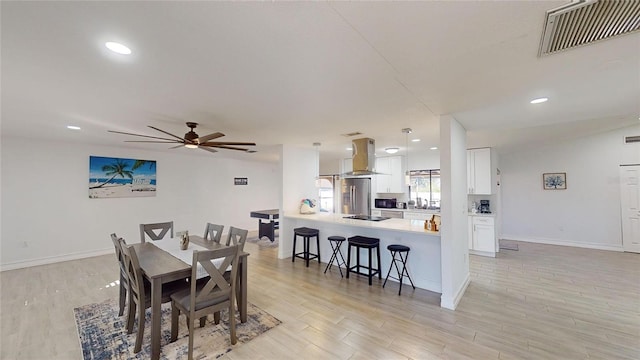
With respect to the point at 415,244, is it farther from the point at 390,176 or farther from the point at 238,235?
the point at 390,176

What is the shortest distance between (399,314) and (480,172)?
4.44m

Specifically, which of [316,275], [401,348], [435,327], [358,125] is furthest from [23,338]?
[358,125]

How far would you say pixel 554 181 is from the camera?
6.38m

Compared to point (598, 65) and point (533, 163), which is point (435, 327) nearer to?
point (598, 65)

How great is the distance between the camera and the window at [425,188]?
6.85 metres

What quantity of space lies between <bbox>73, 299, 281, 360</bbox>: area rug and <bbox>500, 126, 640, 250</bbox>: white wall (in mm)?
7248

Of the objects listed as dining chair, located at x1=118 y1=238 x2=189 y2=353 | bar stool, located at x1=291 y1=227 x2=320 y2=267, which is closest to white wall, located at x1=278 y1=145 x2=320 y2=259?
bar stool, located at x1=291 y1=227 x2=320 y2=267

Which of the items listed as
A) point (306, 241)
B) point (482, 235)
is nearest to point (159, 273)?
point (306, 241)

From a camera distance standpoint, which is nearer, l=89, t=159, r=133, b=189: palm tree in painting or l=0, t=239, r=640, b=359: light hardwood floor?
l=0, t=239, r=640, b=359: light hardwood floor

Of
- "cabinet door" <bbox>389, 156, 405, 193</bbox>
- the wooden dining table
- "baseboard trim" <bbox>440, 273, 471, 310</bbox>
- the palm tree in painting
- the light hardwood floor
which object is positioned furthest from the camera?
"cabinet door" <bbox>389, 156, 405, 193</bbox>

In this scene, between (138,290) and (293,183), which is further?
(293,183)

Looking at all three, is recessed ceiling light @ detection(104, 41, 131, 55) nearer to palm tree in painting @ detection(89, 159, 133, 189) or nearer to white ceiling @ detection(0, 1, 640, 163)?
white ceiling @ detection(0, 1, 640, 163)

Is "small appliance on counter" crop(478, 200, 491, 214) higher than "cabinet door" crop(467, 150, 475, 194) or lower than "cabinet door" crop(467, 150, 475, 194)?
lower

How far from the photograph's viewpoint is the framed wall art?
20.6ft
